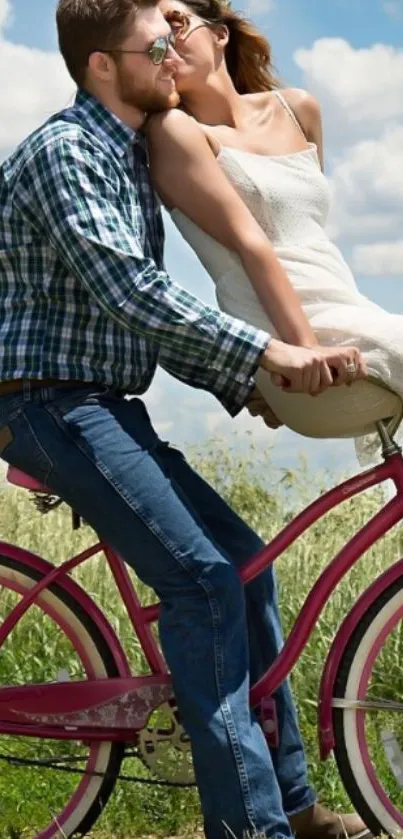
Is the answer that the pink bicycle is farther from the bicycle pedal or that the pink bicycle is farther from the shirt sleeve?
the shirt sleeve

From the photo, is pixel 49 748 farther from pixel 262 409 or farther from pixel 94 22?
pixel 94 22

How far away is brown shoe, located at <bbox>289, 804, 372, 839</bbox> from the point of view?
4.50 metres

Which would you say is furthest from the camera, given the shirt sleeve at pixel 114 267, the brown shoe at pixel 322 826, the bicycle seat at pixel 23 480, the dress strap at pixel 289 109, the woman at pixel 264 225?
the brown shoe at pixel 322 826

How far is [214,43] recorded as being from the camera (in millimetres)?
4281

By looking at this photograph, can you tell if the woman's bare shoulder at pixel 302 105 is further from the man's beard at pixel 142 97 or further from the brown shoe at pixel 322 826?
the brown shoe at pixel 322 826

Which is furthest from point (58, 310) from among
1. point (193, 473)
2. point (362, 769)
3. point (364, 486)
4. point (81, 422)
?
point (362, 769)

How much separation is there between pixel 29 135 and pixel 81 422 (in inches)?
27.6

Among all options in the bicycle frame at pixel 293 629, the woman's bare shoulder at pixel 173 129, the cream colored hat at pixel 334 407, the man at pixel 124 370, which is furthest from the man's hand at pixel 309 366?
the woman's bare shoulder at pixel 173 129

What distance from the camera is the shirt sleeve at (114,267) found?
3889 mm

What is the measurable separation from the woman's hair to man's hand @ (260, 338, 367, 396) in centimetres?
93

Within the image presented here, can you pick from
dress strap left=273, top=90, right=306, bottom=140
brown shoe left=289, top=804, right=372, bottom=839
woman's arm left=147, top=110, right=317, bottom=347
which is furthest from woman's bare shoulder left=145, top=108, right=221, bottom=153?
brown shoe left=289, top=804, right=372, bottom=839

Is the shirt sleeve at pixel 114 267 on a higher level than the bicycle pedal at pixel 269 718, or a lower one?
higher

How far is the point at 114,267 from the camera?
12.8 ft

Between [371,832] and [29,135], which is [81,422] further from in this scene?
[371,832]
